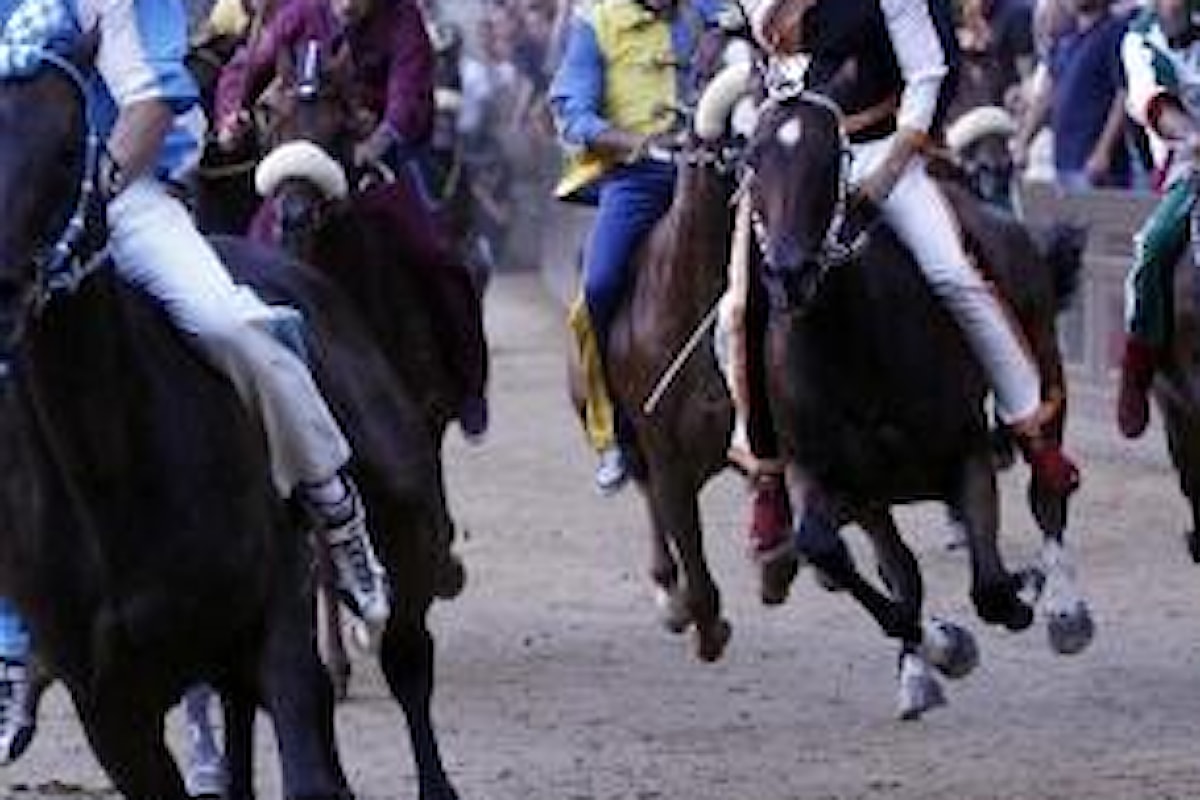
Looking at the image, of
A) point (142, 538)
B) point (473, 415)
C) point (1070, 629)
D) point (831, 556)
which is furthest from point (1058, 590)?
point (142, 538)

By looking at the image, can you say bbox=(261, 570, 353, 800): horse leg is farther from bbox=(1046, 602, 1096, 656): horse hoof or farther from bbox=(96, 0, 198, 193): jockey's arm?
bbox=(1046, 602, 1096, 656): horse hoof

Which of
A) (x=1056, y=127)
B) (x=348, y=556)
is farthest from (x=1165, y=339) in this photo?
(x=1056, y=127)

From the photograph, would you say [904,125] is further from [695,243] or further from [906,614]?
[695,243]

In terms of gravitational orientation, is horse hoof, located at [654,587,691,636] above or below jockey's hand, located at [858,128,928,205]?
below

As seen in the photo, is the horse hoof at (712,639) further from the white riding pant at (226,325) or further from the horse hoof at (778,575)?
the white riding pant at (226,325)

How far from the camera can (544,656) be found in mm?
13484

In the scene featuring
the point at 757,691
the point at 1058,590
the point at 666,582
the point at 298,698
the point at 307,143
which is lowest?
the point at 666,582

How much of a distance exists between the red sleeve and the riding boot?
265 cm

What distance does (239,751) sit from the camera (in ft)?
29.8

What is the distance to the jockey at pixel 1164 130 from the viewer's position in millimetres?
12383

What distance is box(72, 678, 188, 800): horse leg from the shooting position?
7988mm

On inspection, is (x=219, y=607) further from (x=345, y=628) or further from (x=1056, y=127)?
(x=1056, y=127)

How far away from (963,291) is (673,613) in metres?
2.58

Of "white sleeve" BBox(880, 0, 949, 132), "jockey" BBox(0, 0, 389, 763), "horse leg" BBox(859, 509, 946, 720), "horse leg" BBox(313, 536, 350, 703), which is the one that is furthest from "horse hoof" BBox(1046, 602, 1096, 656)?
"jockey" BBox(0, 0, 389, 763)
